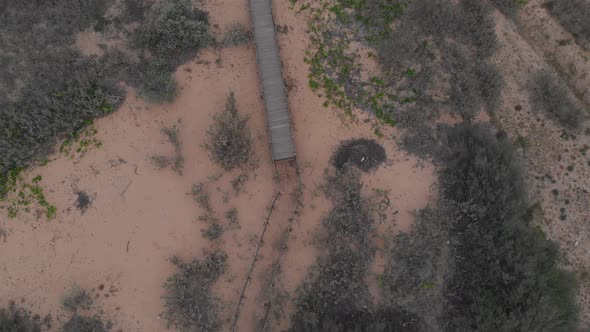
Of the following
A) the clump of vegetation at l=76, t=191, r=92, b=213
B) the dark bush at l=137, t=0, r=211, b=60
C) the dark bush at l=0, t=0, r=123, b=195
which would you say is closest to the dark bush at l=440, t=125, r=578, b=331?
the dark bush at l=137, t=0, r=211, b=60

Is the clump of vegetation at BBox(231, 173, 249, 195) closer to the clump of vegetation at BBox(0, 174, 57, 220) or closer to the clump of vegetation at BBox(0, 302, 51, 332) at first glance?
the clump of vegetation at BBox(0, 174, 57, 220)

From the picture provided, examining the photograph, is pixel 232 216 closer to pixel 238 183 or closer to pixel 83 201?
pixel 238 183

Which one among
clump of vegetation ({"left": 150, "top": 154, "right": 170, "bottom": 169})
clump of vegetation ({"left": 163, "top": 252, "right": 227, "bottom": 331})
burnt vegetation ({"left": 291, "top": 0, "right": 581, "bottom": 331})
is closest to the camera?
burnt vegetation ({"left": 291, "top": 0, "right": 581, "bottom": 331})

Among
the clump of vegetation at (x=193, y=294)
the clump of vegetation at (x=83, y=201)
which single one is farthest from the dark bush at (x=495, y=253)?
the clump of vegetation at (x=83, y=201)

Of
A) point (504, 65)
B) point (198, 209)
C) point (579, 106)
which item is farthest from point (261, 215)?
point (579, 106)

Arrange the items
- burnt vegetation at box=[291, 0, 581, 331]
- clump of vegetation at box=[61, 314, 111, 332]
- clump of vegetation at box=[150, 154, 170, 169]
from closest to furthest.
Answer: burnt vegetation at box=[291, 0, 581, 331]
clump of vegetation at box=[61, 314, 111, 332]
clump of vegetation at box=[150, 154, 170, 169]

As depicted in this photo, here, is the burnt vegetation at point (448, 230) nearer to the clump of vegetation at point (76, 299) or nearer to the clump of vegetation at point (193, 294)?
the clump of vegetation at point (193, 294)
